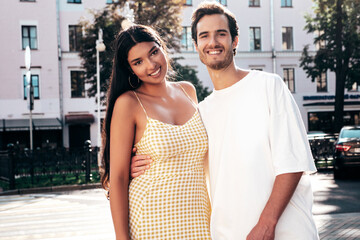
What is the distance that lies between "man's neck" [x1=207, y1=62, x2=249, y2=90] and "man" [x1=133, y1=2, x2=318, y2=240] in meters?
0.07

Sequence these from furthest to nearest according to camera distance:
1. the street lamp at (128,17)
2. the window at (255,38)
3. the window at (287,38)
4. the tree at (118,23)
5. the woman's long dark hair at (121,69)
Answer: the window at (287,38) < the window at (255,38) < the tree at (118,23) < the street lamp at (128,17) < the woman's long dark hair at (121,69)

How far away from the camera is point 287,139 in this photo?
2273 mm

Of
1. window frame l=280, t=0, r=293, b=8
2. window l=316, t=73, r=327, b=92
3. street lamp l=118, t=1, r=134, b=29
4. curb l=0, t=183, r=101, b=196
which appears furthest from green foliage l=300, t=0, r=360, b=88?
curb l=0, t=183, r=101, b=196

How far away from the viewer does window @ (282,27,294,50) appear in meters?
37.6

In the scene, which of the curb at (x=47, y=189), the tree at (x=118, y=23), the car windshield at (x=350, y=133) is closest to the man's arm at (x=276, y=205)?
the car windshield at (x=350, y=133)

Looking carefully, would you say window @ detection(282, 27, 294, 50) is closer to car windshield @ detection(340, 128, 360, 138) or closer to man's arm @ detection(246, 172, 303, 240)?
car windshield @ detection(340, 128, 360, 138)

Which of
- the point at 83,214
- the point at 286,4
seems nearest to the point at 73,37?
the point at 286,4

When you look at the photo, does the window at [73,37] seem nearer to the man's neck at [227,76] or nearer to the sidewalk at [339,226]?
the sidewalk at [339,226]

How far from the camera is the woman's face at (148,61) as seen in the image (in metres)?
2.88

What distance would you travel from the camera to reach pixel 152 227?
2688mm

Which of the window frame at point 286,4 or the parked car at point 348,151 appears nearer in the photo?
the parked car at point 348,151

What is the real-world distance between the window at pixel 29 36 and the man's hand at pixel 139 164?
3112 centimetres

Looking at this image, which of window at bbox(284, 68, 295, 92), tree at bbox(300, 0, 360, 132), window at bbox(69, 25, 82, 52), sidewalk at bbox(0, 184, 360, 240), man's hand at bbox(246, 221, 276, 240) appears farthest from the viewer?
window at bbox(284, 68, 295, 92)

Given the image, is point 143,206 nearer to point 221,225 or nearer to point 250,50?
point 221,225
